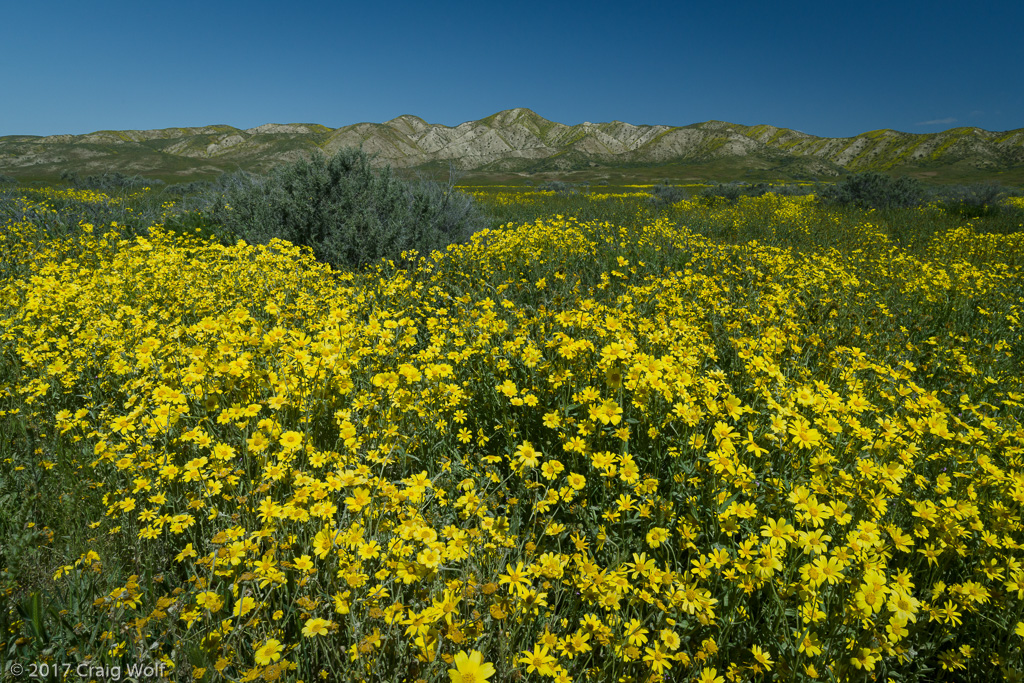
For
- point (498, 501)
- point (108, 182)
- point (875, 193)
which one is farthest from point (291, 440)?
point (108, 182)

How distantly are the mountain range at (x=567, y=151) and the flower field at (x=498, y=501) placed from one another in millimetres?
47642

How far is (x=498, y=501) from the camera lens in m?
2.62

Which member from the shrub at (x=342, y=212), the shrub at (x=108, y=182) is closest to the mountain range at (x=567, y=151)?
the shrub at (x=108, y=182)

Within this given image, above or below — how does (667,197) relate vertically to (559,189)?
below

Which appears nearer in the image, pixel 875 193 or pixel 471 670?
pixel 471 670

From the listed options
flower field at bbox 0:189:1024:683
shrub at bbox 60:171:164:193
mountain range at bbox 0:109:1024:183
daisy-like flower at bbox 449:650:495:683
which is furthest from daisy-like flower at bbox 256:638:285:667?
mountain range at bbox 0:109:1024:183

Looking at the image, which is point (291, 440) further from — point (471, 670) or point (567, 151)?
point (567, 151)

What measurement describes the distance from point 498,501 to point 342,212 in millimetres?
6982

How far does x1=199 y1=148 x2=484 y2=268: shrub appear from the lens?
774cm

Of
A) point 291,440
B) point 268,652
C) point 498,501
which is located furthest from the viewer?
point 498,501

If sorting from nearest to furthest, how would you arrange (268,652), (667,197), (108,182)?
1. (268,652)
2. (667,197)
3. (108,182)

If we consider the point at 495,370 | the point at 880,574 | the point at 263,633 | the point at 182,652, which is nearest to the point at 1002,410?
the point at 880,574

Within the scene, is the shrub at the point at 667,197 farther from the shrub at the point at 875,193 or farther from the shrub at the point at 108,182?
the shrub at the point at 108,182

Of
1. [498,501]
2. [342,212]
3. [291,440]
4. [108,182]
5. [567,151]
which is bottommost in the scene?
[498,501]
